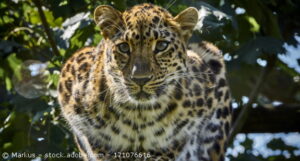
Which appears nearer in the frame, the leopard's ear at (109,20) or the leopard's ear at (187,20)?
the leopard's ear at (109,20)

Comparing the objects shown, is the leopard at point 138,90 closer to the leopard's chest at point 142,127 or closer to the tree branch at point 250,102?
the leopard's chest at point 142,127

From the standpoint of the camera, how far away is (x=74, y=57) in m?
Answer: 8.24

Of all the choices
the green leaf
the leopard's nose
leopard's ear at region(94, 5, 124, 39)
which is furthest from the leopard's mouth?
the green leaf

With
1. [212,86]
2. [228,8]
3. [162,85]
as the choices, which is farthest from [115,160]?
[228,8]

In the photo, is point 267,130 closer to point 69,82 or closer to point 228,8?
point 228,8

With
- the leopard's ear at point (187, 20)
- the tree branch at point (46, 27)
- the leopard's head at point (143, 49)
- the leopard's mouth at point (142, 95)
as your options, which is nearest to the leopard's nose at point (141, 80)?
the leopard's head at point (143, 49)

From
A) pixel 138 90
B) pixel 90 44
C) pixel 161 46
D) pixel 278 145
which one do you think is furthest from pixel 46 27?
pixel 278 145

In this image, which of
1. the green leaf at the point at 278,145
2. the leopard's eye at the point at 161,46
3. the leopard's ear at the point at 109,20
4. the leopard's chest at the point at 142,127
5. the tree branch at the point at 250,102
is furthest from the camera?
the green leaf at the point at 278,145

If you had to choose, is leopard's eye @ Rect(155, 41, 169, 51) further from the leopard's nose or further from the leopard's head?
the leopard's nose

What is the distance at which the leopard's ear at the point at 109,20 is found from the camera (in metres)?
7.20

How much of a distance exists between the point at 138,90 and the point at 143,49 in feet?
1.20

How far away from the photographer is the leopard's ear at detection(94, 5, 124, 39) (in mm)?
7195

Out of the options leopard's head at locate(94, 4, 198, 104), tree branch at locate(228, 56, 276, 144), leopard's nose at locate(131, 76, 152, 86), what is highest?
leopard's head at locate(94, 4, 198, 104)

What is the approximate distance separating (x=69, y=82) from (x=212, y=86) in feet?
4.91
